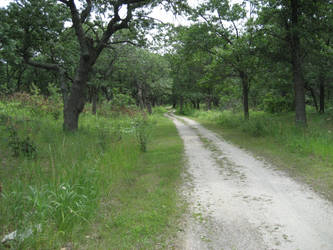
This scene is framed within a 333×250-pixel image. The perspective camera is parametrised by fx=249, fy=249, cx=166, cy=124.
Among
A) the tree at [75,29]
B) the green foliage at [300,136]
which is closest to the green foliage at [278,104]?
the green foliage at [300,136]

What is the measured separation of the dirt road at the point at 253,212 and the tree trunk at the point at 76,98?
7.13 meters

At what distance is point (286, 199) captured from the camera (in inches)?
179

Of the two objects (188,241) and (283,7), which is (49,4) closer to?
(283,7)

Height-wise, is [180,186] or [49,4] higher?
[49,4]

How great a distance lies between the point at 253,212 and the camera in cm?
405

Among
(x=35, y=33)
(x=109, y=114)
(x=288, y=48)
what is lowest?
(x=109, y=114)

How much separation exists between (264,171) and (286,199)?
2045 mm

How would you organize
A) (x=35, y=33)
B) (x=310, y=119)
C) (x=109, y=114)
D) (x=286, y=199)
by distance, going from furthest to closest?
(x=109, y=114)
(x=310, y=119)
(x=35, y=33)
(x=286, y=199)

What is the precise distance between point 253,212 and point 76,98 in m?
9.85

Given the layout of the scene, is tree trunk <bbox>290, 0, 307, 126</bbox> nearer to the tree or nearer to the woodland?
the woodland

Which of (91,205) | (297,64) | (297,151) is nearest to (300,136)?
(297,151)

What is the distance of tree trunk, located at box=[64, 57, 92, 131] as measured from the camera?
11469 millimetres

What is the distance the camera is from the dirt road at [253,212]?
3.21 metres

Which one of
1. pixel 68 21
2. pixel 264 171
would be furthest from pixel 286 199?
pixel 68 21
